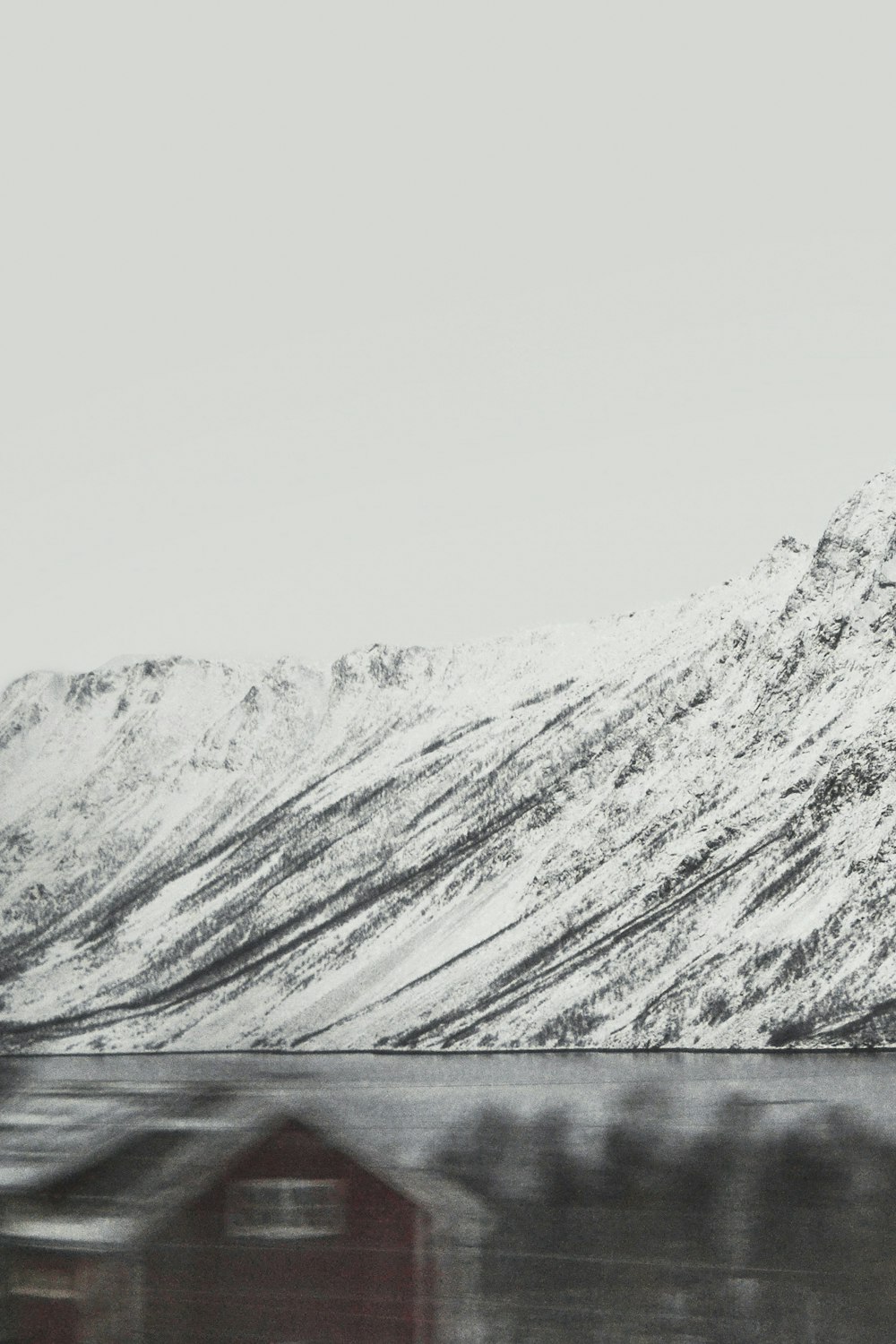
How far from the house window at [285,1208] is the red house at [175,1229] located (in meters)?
0.03

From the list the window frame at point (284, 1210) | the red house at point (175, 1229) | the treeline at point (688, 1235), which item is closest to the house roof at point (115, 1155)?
the red house at point (175, 1229)

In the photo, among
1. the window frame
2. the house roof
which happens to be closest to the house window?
the window frame

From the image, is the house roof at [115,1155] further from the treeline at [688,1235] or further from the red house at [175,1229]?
the treeline at [688,1235]

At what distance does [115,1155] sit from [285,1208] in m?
3.71

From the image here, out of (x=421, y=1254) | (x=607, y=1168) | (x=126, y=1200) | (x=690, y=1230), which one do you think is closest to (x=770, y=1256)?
(x=690, y=1230)

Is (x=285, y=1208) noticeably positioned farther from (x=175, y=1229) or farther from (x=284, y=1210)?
(x=175, y=1229)

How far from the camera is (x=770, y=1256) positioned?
82.1m

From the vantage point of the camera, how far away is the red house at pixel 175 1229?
73.0ft

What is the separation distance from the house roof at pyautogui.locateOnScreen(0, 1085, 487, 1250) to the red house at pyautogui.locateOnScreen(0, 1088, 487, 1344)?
23mm

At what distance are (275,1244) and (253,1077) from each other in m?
4.43

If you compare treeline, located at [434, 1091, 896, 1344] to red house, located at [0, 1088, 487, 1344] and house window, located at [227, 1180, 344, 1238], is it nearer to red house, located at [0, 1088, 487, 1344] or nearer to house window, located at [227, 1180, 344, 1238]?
house window, located at [227, 1180, 344, 1238]

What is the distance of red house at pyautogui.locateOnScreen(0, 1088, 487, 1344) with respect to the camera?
22.2 meters

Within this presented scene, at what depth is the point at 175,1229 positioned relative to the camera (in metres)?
23.7

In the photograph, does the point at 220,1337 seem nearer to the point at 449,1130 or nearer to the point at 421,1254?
the point at 421,1254
